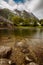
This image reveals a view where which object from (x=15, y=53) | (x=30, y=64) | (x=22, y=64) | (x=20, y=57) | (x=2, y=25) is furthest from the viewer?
(x=2, y=25)

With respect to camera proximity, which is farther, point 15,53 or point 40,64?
point 15,53

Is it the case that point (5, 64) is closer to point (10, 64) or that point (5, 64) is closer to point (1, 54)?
point (10, 64)

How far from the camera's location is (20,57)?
10531mm

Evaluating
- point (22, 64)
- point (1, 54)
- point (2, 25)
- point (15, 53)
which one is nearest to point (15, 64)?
point (22, 64)

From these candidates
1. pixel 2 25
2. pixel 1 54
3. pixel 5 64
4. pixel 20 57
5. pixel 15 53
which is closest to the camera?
pixel 5 64

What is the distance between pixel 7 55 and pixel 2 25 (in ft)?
200

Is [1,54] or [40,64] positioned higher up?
[1,54]

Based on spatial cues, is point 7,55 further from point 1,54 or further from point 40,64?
point 40,64

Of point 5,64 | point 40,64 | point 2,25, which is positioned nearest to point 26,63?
Answer: point 40,64

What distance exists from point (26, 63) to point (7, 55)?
190 cm

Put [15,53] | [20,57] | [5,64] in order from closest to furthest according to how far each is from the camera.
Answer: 1. [5,64]
2. [20,57]
3. [15,53]

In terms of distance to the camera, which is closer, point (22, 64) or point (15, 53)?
point (22, 64)

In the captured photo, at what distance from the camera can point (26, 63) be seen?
905 cm

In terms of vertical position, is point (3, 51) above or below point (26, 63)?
above
